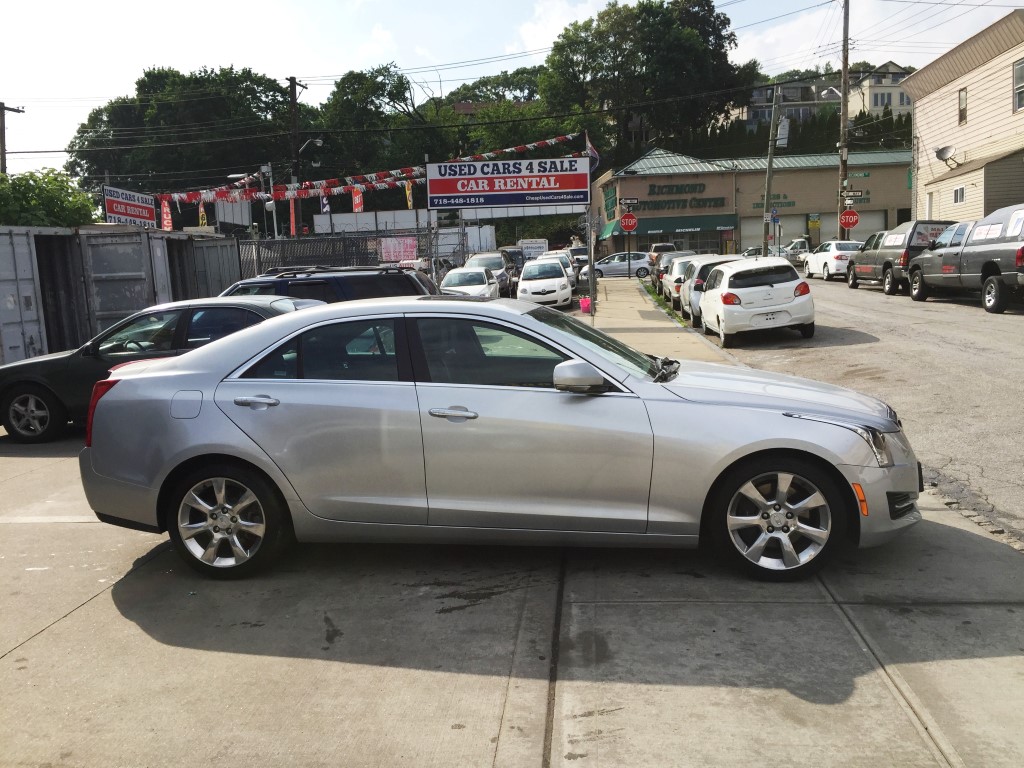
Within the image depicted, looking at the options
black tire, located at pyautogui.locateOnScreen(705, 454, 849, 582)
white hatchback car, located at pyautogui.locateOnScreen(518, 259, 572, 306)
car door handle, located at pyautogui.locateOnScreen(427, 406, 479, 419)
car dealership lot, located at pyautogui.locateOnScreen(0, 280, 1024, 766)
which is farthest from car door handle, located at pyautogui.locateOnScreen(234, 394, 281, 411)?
white hatchback car, located at pyautogui.locateOnScreen(518, 259, 572, 306)

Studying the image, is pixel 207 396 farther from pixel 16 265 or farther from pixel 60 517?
pixel 16 265

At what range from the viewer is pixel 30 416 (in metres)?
9.88

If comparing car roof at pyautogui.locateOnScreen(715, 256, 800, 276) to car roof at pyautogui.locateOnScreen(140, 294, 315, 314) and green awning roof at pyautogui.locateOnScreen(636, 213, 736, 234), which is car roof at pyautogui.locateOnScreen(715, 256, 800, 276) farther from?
green awning roof at pyautogui.locateOnScreen(636, 213, 736, 234)

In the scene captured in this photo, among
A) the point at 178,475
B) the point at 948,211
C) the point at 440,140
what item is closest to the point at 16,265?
the point at 178,475

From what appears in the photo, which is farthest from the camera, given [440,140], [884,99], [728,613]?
[884,99]

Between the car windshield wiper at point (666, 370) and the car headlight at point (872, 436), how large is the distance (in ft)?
2.39

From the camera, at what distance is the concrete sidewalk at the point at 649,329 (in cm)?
1611

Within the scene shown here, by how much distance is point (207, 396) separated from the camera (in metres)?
5.08

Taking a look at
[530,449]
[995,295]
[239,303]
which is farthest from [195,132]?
[530,449]

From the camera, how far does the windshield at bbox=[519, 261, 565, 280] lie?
27500 millimetres

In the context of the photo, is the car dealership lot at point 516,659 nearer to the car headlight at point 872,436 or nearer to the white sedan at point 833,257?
the car headlight at point 872,436

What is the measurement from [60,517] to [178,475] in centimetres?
218

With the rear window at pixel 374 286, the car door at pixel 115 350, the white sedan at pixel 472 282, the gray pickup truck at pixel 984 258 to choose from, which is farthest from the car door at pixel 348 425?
the white sedan at pixel 472 282

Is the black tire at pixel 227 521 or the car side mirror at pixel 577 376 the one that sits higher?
the car side mirror at pixel 577 376
